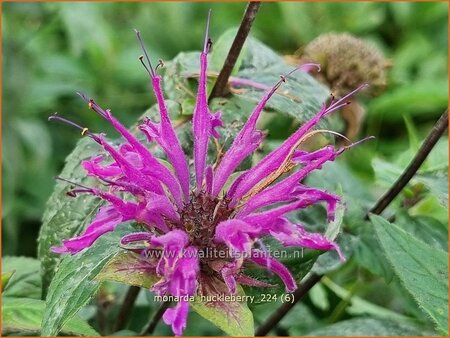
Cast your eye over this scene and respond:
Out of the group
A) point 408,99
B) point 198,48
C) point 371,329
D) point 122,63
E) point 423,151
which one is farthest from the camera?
point 198,48

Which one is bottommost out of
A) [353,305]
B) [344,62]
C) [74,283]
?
[353,305]

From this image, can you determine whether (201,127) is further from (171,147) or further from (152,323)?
(152,323)

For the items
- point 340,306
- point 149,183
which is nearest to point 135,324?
point 340,306

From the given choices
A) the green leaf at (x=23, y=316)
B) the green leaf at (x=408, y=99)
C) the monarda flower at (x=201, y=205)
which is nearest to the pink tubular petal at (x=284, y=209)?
the monarda flower at (x=201, y=205)

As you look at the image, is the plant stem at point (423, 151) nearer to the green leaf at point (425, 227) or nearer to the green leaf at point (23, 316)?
the green leaf at point (425, 227)

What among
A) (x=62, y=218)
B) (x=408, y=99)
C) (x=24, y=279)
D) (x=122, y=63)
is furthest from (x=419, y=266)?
(x=122, y=63)

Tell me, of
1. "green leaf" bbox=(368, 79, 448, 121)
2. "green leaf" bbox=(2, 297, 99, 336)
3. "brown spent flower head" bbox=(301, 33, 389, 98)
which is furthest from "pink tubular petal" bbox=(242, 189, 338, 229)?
"green leaf" bbox=(368, 79, 448, 121)
